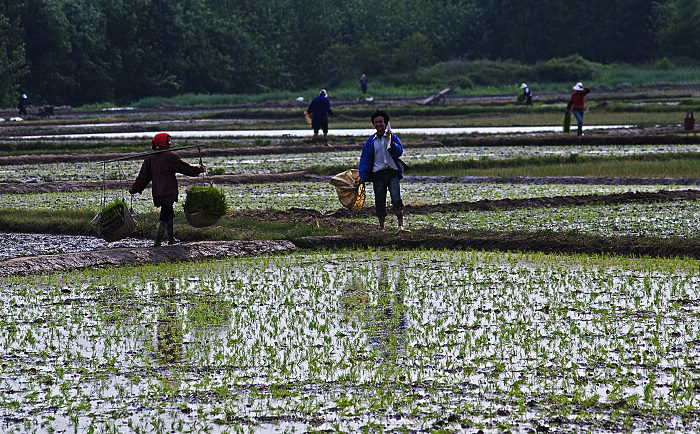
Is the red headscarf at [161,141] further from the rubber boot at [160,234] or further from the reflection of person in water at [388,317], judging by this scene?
the reflection of person in water at [388,317]

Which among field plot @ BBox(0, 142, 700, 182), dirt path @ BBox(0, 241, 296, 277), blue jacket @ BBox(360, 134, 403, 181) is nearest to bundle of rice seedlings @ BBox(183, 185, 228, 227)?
dirt path @ BBox(0, 241, 296, 277)

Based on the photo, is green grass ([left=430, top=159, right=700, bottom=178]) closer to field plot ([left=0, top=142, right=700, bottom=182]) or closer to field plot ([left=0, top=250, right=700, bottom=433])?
field plot ([left=0, top=142, right=700, bottom=182])

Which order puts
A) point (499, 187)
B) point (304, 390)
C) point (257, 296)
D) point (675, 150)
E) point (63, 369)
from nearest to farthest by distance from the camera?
point (304, 390) < point (63, 369) < point (257, 296) < point (499, 187) < point (675, 150)

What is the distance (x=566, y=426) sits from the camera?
5.16m

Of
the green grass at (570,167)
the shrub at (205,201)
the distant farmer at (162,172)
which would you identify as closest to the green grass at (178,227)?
the shrub at (205,201)

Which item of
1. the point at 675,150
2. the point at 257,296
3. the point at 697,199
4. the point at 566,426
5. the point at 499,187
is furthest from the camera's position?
the point at 675,150

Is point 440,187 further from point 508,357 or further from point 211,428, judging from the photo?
point 211,428

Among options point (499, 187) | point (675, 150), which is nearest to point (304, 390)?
point (499, 187)

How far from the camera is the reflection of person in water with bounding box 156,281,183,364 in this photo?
6727mm

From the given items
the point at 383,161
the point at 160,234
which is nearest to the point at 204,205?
the point at 160,234

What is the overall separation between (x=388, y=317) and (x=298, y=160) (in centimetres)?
1524

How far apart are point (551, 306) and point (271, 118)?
38.2m

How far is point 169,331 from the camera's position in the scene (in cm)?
742

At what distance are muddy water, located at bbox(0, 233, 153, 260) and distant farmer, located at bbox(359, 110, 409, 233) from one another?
2.72 m
